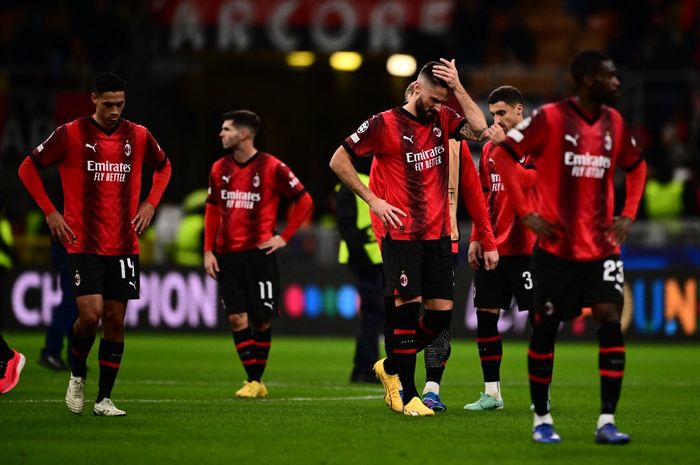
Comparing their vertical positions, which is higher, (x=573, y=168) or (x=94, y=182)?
(x=573, y=168)

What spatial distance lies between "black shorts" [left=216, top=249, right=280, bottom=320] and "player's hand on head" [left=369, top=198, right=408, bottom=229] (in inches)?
112

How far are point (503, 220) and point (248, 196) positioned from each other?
8.20 ft

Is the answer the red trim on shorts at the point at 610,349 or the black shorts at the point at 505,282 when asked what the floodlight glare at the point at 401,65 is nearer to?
the black shorts at the point at 505,282

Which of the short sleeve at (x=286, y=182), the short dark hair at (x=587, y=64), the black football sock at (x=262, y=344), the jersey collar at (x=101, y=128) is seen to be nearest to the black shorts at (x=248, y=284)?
the black football sock at (x=262, y=344)

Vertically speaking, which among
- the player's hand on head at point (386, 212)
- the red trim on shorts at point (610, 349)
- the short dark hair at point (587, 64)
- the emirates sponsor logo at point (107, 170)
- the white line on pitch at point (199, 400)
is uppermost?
the short dark hair at point (587, 64)

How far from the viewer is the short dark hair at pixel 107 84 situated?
1000cm

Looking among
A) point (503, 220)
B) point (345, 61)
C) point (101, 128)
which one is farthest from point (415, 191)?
point (345, 61)

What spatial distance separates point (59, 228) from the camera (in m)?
9.78

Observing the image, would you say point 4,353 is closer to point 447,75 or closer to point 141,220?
point 141,220

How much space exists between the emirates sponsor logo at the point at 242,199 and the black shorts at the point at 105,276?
2.31 metres

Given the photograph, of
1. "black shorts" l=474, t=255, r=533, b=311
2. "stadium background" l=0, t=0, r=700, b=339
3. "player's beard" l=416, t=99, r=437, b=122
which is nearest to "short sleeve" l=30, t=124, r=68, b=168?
"player's beard" l=416, t=99, r=437, b=122

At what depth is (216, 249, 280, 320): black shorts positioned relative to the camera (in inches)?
485

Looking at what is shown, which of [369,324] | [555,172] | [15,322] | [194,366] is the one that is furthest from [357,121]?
[555,172]

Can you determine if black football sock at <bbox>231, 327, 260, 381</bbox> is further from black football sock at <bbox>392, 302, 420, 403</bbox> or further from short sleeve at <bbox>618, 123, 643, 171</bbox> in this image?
short sleeve at <bbox>618, 123, 643, 171</bbox>
